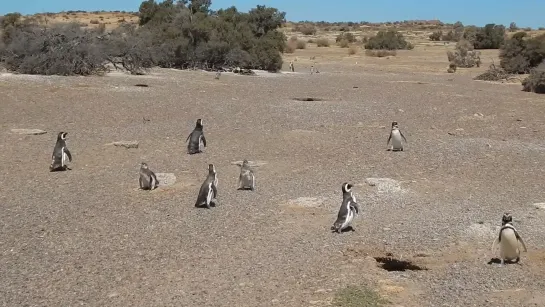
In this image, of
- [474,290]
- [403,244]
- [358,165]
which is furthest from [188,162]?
[474,290]

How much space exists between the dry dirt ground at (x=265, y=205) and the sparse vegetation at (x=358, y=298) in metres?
0.12

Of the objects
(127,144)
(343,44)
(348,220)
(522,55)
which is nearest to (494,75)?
(522,55)

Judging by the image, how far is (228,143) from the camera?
15.2 metres

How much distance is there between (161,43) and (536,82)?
17.7m

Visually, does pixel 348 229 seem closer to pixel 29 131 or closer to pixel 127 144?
pixel 127 144

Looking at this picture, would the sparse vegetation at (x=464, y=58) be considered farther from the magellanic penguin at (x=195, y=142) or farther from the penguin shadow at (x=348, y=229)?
the penguin shadow at (x=348, y=229)

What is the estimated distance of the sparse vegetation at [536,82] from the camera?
90.2 feet

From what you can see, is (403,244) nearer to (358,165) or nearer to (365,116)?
(358,165)

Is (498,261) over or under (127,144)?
over

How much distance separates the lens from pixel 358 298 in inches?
253

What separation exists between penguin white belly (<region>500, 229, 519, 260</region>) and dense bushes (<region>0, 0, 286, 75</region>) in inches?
848

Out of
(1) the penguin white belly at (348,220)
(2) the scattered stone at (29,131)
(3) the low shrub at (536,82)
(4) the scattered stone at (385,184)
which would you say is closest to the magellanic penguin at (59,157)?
(2) the scattered stone at (29,131)

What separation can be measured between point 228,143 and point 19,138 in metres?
4.69

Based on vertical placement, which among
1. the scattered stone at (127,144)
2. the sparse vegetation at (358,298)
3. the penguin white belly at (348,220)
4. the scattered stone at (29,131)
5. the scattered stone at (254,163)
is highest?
the penguin white belly at (348,220)
